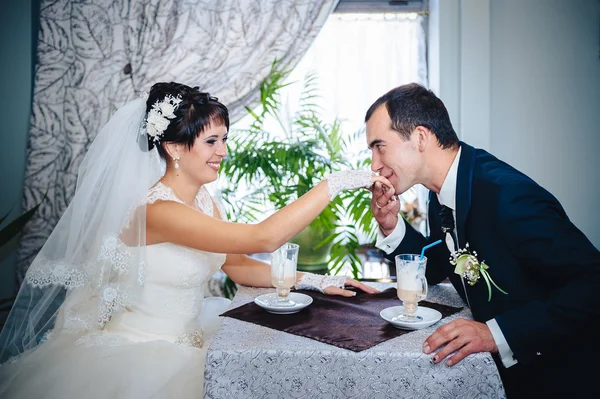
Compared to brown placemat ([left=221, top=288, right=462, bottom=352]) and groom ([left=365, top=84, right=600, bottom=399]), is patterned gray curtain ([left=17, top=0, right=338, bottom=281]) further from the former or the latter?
brown placemat ([left=221, top=288, right=462, bottom=352])

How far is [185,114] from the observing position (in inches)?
92.4

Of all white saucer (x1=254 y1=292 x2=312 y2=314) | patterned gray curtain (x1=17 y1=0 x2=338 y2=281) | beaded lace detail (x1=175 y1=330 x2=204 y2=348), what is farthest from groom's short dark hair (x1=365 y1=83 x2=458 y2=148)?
patterned gray curtain (x1=17 y1=0 x2=338 y2=281)

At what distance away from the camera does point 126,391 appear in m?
1.77

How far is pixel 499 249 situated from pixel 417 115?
68 centimetres

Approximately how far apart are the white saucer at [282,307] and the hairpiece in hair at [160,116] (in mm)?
886

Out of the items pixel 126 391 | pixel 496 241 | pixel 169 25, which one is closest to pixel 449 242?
pixel 496 241

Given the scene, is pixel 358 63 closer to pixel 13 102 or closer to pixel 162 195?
pixel 162 195

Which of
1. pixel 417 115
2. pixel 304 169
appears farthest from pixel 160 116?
pixel 304 169

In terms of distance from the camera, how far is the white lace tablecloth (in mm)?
1472

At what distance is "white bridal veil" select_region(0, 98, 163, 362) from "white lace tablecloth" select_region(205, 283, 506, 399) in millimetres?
815

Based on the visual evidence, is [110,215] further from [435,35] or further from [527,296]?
[435,35]

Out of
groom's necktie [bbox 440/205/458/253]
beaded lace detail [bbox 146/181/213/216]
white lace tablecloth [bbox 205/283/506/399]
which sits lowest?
white lace tablecloth [bbox 205/283/506/399]

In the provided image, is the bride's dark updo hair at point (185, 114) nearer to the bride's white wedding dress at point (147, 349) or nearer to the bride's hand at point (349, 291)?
the bride's white wedding dress at point (147, 349)

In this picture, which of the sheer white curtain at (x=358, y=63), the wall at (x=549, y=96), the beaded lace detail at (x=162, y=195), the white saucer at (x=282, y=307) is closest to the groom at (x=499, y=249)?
the white saucer at (x=282, y=307)
